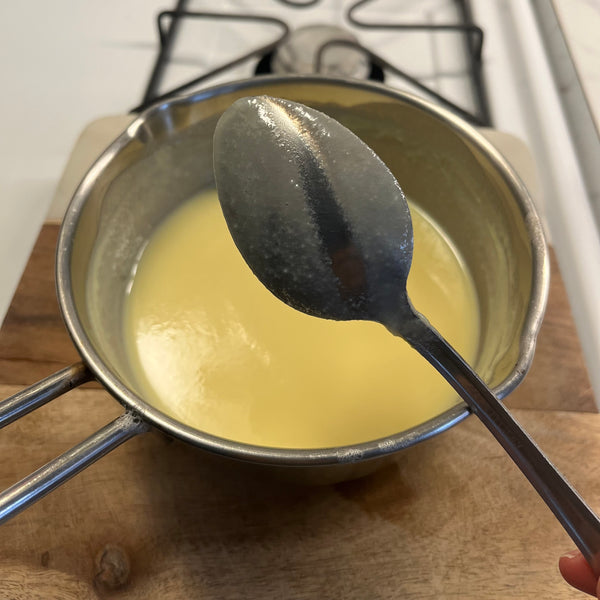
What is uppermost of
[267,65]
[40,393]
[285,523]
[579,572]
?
[267,65]

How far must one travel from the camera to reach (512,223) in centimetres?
69

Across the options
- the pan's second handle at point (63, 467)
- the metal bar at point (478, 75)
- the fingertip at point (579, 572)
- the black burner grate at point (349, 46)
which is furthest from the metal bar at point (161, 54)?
the fingertip at point (579, 572)

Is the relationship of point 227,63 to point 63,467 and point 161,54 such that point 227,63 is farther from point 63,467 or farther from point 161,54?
point 63,467

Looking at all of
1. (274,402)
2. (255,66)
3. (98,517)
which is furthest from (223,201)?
(255,66)

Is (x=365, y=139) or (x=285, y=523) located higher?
(x=365, y=139)

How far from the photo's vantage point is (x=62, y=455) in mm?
462

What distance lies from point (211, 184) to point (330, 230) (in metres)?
0.49

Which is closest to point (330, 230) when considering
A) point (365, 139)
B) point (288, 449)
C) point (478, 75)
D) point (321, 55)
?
point (288, 449)

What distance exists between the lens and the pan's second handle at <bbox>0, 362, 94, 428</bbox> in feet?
1.55

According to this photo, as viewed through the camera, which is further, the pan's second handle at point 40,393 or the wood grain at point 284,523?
the wood grain at point 284,523

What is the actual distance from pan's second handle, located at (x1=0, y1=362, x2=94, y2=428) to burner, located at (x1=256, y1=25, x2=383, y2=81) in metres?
0.70

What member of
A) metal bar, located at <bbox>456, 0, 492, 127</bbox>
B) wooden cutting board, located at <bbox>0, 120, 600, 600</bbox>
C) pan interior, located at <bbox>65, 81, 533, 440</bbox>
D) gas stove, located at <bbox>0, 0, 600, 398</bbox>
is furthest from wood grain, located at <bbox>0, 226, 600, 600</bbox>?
metal bar, located at <bbox>456, 0, 492, 127</bbox>

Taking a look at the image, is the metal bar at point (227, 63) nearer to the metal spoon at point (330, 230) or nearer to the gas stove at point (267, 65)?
the gas stove at point (267, 65)

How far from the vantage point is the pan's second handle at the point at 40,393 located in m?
0.47
